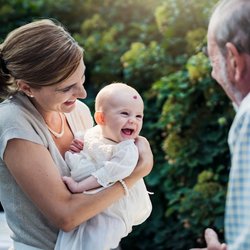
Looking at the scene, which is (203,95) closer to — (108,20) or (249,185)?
(108,20)

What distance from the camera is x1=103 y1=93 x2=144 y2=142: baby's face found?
8.84 ft

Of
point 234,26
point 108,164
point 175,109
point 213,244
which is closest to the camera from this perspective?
point 234,26

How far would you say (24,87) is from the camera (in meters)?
2.79

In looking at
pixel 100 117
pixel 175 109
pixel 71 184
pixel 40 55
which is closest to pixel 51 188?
pixel 71 184

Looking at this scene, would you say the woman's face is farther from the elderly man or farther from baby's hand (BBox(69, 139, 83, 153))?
the elderly man

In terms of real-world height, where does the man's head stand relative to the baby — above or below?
above

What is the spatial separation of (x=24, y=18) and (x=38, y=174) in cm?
371

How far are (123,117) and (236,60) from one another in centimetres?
71

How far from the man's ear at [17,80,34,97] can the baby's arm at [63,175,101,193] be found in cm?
32

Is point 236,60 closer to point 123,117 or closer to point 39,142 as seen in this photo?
point 123,117

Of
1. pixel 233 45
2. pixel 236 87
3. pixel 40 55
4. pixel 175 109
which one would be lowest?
pixel 175 109

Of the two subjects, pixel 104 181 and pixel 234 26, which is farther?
pixel 104 181

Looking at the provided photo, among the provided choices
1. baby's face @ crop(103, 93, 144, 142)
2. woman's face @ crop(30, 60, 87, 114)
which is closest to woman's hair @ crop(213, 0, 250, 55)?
baby's face @ crop(103, 93, 144, 142)

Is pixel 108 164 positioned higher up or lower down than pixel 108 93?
lower down
